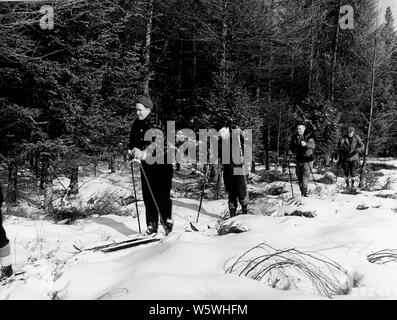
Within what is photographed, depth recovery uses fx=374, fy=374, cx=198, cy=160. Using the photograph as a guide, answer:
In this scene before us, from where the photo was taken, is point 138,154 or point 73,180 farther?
point 73,180

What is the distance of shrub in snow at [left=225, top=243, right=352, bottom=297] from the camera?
8.73 feet

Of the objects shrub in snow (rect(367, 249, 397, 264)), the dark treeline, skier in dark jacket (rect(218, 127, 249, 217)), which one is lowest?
shrub in snow (rect(367, 249, 397, 264))

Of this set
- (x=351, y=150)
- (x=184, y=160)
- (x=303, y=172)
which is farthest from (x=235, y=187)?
(x=184, y=160)

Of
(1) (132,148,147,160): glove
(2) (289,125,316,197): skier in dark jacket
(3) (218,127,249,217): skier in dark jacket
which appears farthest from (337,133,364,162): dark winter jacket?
(1) (132,148,147,160): glove

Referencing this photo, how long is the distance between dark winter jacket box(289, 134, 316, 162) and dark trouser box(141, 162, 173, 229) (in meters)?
4.43

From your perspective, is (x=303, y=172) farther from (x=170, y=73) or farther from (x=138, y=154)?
(x=170, y=73)

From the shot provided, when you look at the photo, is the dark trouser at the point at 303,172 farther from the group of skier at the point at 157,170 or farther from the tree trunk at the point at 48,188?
the tree trunk at the point at 48,188

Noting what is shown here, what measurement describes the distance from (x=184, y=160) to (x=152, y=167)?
14.6 metres

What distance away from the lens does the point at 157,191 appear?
17.4ft

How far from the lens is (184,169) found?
20.4 metres

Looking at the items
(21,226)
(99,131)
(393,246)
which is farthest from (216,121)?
(393,246)

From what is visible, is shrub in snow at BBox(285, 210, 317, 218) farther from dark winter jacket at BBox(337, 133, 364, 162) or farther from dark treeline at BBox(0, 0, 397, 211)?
dark winter jacket at BBox(337, 133, 364, 162)

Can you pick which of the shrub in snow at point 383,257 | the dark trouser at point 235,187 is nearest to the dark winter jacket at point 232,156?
the dark trouser at point 235,187
